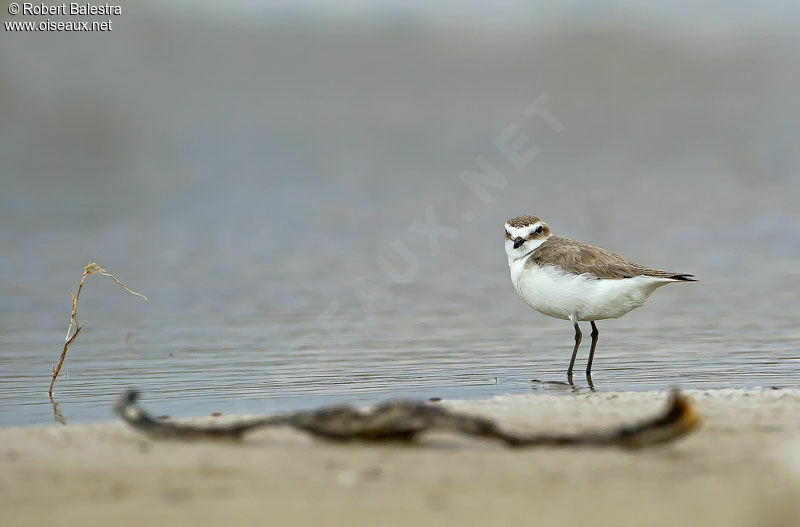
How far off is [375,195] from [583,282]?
9.16 metres

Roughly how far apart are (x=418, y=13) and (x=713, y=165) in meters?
11.5

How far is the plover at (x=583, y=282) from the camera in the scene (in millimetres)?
8891

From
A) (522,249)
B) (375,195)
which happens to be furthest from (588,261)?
(375,195)

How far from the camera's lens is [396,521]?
429 centimetres

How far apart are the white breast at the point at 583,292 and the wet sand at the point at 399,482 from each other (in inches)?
118


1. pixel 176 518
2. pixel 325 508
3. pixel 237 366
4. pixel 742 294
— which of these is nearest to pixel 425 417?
pixel 325 508

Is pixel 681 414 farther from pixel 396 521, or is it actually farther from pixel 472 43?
pixel 472 43

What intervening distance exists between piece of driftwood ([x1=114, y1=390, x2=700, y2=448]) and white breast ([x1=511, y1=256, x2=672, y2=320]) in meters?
3.61

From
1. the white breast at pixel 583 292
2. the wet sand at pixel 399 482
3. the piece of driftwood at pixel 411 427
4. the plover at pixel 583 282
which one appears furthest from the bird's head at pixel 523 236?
the piece of driftwood at pixel 411 427

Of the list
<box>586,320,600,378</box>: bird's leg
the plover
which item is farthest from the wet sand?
the plover

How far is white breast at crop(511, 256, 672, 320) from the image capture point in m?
8.90

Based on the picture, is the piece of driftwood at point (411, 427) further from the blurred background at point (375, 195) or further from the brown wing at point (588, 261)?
the brown wing at point (588, 261)

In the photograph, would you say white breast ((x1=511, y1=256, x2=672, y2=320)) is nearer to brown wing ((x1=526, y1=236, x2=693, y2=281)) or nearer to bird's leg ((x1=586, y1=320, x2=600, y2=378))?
brown wing ((x1=526, y1=236, x2=693, y2=281))

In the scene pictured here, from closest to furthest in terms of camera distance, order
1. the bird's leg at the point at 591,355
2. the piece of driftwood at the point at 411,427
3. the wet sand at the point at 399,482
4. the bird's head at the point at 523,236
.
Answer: the wet sand at the point at 399,482 → the piece of driftwood at the point at 411,427 → the bird's leg at the point at 591,355 → the bird's head at the point at 523,236
